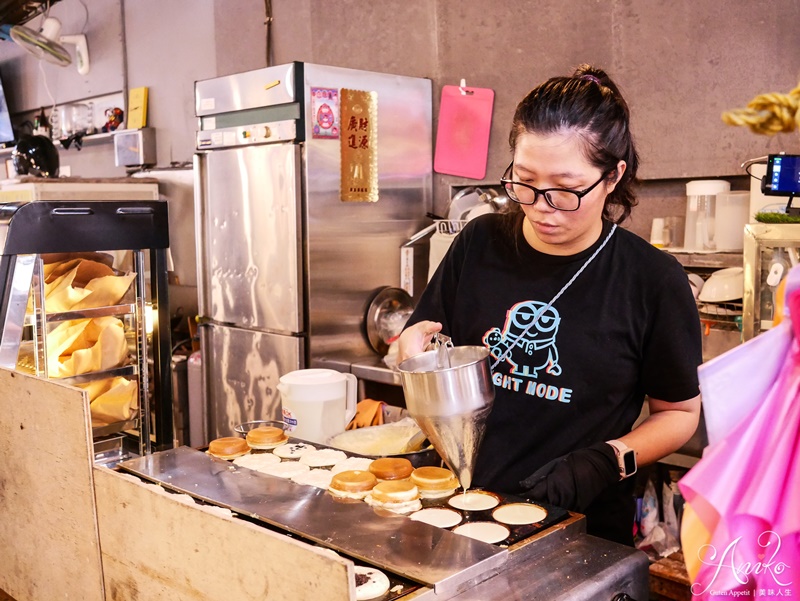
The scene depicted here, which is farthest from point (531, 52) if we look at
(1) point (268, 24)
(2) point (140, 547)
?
(2) point (140, 547)

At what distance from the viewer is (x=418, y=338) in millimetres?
1659

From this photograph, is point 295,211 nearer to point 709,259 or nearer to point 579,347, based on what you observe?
point 709,259

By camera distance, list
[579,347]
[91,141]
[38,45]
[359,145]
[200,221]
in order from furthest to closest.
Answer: [91,141]
[38,45]
[200,221]
[359,145]
[579,347]

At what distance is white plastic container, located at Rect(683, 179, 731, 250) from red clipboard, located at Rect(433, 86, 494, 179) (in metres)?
1.13

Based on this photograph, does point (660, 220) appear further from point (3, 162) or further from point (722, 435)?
point (3, 162)

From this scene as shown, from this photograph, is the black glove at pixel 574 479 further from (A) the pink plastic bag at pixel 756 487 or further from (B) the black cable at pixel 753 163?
(B) the black cable at pixel 753 163

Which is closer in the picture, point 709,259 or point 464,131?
point 709,259

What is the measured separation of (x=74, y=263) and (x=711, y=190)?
2120 millimetres

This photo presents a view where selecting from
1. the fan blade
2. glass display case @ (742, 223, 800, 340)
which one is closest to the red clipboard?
glass display case @ (742, 223, 800, 340)

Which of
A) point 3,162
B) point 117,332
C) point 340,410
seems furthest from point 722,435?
point 3,162

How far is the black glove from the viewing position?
1435 mm

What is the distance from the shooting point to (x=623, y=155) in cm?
159

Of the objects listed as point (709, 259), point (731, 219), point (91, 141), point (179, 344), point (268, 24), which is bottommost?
point (179, 344)

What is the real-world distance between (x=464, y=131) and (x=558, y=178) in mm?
2345
